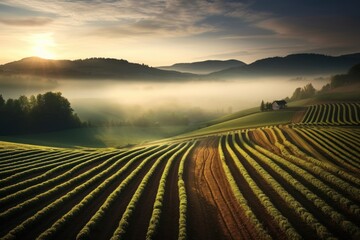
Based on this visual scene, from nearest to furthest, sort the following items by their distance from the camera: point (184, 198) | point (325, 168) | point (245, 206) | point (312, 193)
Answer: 1. point (245, 206)
2. point (312, 193)
3. point (184, 198)
4. point (325, 168)

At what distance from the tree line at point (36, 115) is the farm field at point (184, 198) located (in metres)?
77.4

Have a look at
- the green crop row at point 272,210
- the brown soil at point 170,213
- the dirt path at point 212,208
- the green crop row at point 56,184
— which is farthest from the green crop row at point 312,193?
the green crop row at point 56,184

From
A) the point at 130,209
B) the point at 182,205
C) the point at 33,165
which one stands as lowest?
the point at 182,205

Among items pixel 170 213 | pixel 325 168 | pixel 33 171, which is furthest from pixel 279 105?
pixel 170 213

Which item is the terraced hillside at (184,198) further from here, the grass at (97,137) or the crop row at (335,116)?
the grass at (97,137)

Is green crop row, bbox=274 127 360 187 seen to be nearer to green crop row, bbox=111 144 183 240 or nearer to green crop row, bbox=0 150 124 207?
green crop row, bbox=111 144 183 240

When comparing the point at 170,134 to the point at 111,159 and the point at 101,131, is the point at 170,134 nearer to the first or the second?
the point at 101,131

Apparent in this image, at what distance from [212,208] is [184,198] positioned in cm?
285

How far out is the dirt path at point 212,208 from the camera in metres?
19.1

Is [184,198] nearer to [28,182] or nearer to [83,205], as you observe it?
[83,205]

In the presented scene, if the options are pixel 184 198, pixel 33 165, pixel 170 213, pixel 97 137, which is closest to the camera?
pixel 170 213

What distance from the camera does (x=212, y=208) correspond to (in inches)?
902

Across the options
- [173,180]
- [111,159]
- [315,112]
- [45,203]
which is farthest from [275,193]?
[315,112]

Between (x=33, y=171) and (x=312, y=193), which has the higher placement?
(x=33, y=171)
